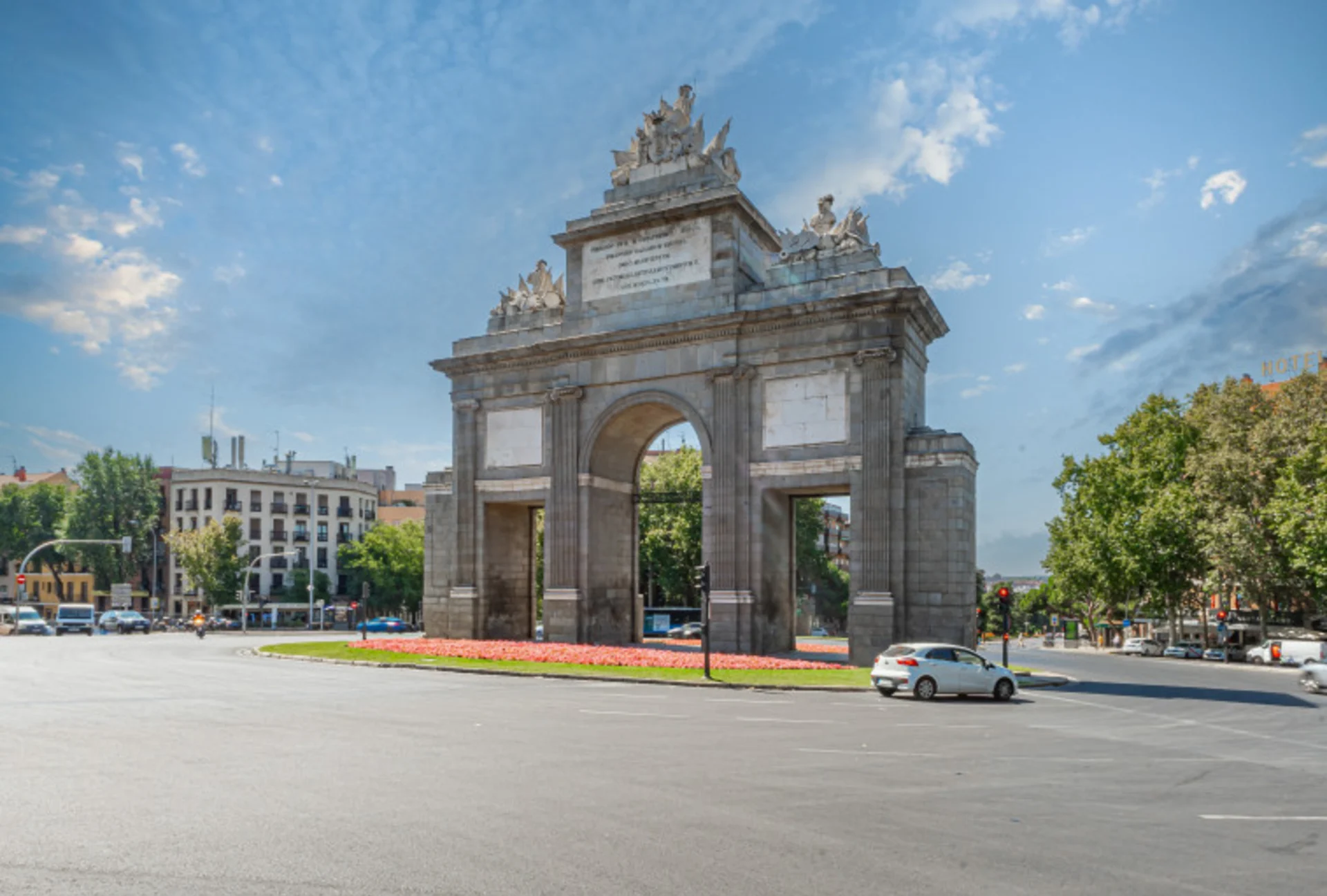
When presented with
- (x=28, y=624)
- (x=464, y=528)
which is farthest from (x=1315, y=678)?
(x=28, y=624)

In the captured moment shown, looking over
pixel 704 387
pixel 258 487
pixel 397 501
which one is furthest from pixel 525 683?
pixel 397 501

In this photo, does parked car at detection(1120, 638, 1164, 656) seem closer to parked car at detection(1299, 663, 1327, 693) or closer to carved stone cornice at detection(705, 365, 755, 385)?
parked car at detection(1299, 663, 1327, 693)

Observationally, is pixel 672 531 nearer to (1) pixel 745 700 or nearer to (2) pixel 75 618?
(2) pixel 75 618

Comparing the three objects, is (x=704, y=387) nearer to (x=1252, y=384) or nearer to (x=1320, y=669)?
(x=1320, y=669)

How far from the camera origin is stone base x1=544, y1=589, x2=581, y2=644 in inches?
1505

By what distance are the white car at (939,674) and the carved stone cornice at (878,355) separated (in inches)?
441

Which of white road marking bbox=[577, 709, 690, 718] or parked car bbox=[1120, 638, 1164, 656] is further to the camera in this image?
parked car bbox=[1120, 638, 1164, 656]

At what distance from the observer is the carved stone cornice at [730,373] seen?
35.7 m

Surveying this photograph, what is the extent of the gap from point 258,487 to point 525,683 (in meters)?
76.4

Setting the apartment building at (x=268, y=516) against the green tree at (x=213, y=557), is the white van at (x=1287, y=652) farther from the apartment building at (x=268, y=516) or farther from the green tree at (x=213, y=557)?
the apartment building at (x=268, y=516)

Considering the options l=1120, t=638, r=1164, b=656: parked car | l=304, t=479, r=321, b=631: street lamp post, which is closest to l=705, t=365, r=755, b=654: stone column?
l=1120, t=638, r=1164, b=656: parked car

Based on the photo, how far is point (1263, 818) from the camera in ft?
35.1

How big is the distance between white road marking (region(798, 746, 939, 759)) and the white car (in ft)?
31.4

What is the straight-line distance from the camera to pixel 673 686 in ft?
86.7
